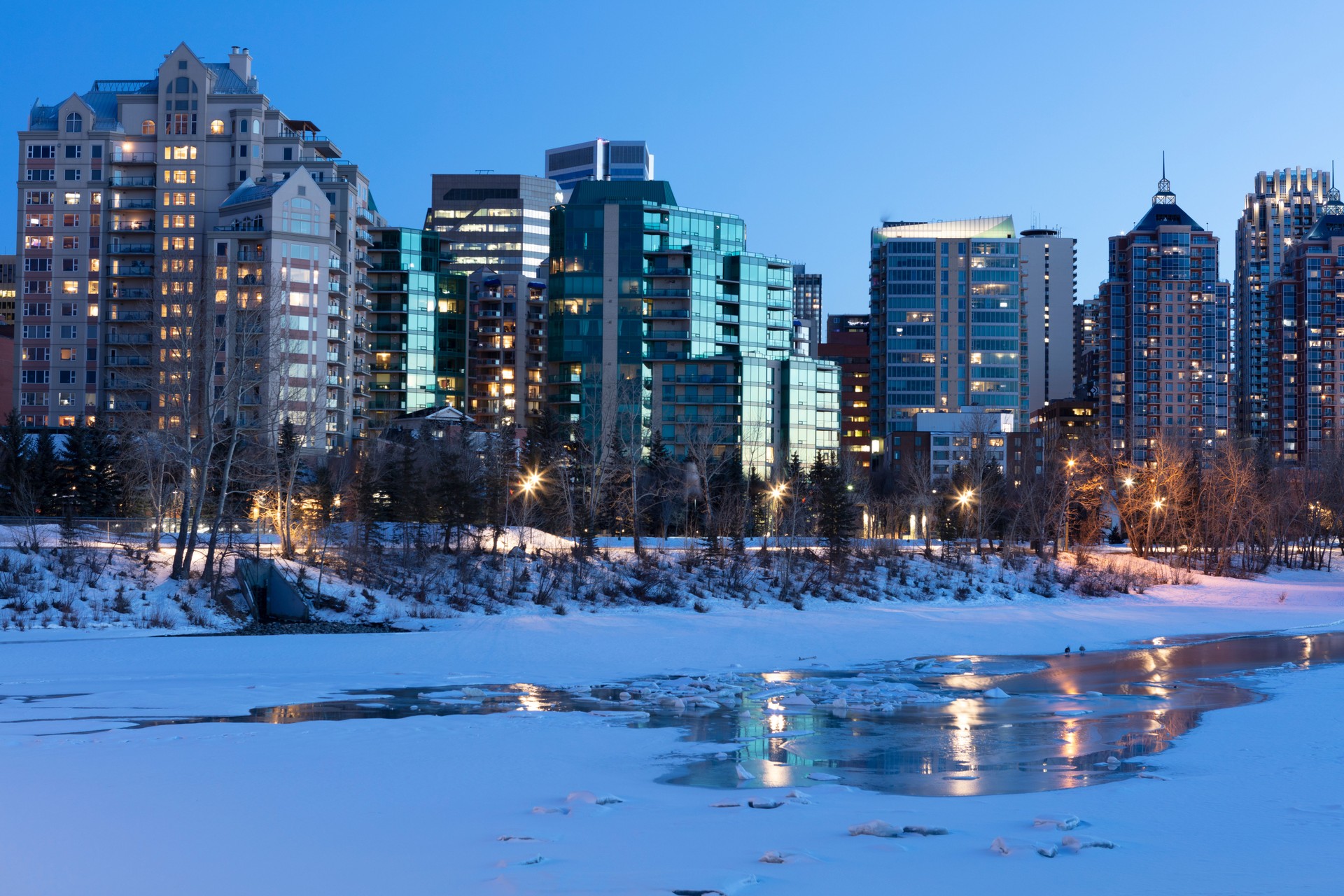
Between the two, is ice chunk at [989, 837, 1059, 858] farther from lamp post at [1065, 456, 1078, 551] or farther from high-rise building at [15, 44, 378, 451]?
high-rise building at [15, 44, 378, 451]

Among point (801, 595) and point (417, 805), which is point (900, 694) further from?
point (801, 595)

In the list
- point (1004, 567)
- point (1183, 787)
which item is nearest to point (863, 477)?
point (1004, 567)

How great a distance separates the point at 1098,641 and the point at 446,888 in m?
34.0

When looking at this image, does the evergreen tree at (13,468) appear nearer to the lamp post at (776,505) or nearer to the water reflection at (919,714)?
the lamp post at (776,505)

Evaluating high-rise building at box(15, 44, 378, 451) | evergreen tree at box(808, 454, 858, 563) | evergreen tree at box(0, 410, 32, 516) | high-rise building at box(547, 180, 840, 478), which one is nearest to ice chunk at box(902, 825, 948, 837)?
evergreen tree at box(808, 454, 858, 563)

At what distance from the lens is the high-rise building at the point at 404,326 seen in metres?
154

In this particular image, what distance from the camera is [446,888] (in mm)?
11945

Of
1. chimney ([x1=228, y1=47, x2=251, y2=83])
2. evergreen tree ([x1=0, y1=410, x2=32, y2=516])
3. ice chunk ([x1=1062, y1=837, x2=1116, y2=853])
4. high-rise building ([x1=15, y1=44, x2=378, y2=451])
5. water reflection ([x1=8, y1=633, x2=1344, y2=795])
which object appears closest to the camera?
ice chunk ([x1=1062, y1=837, x2=1116, y2=853])

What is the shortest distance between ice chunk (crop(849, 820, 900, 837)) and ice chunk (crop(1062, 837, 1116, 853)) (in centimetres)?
182

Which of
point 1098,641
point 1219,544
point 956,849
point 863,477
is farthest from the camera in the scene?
point 863,477

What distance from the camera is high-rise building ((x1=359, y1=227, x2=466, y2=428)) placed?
154 metres

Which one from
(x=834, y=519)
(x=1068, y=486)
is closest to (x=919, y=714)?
(x=834, y=519)

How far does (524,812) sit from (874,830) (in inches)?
167

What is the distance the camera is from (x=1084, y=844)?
1357 centimetres
